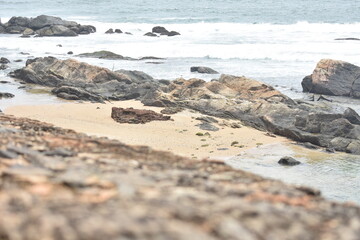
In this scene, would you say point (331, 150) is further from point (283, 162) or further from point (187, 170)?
point (187, 170)

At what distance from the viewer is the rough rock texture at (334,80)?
1197 inches

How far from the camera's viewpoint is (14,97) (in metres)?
25.5

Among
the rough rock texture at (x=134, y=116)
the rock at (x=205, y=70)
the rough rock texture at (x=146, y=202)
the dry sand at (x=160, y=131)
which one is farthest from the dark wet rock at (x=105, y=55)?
the rough rock texture at (x=146, y=202)

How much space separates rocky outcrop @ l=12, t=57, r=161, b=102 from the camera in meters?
26.5

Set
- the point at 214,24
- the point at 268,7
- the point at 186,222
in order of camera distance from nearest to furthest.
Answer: the point at 186,222 → the point at 214,24 → the point at 268,7

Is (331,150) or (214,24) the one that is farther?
(214,24)

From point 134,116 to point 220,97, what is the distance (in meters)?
5.40

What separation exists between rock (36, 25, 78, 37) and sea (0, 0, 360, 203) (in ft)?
4.15

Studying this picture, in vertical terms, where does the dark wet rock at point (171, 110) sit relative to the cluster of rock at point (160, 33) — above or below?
above

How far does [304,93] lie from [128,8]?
68578 mm

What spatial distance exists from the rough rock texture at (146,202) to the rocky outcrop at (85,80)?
19.2m

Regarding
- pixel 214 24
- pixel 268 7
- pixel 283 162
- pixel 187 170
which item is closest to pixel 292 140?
pixel 283 162

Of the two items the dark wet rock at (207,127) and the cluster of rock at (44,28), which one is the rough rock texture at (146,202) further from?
the cluster of rock at (44,28)

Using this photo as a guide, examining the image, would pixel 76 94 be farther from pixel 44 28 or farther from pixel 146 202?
pixel 44 28
